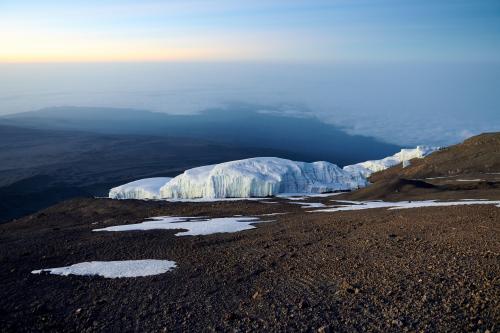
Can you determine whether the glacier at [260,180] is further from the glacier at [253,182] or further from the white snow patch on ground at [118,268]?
the white snow patch on ground at [118,268]

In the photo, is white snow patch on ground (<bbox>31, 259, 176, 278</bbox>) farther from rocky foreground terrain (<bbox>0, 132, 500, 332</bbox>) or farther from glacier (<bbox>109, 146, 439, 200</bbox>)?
glacier (<bbox>109, 146, 439, 200</bbox>)

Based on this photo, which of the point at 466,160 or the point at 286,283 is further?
the point at 466,160

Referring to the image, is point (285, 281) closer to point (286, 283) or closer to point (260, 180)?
point (286, 283)

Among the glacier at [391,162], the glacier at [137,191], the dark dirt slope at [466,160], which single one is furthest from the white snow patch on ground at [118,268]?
the glacier at [391,162]

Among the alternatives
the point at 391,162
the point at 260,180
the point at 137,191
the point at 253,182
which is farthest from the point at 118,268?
the point at 391,162

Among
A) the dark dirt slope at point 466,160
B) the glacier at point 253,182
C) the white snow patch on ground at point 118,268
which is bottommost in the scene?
the white snow patch on ground at point 118,268

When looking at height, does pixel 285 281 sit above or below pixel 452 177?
below

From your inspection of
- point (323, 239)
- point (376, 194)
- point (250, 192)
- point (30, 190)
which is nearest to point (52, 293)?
point (323, 239)
